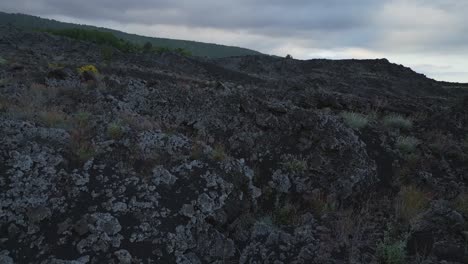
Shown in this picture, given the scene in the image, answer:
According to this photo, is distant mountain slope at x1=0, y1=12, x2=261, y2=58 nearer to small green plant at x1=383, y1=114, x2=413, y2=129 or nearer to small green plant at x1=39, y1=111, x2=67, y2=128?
small green plant at x1=383, y1=114, x2=413, y2=129

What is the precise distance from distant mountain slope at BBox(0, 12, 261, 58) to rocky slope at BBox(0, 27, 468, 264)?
12615cm

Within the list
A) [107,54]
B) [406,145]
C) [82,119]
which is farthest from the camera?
[107,54]

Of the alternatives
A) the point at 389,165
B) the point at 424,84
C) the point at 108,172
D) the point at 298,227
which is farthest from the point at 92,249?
the point at 424,84

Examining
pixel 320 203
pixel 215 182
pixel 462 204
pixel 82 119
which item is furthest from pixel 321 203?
pixel 82 119

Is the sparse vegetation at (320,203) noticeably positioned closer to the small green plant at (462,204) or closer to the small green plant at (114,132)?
the small green plant at (462,204)

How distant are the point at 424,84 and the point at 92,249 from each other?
110ft

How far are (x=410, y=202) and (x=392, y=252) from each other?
175 cm

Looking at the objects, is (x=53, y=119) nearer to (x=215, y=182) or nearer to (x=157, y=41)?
(x=215, y=182)

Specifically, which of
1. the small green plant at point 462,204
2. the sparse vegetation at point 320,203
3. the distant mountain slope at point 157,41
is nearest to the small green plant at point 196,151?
the sparse vegetation at point 320,203

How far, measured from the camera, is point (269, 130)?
8391 mm

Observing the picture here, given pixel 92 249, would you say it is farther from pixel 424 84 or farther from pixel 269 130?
pixel 424 84

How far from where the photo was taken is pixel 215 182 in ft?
21.1

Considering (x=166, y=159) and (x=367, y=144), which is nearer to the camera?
(x=166, y=159)

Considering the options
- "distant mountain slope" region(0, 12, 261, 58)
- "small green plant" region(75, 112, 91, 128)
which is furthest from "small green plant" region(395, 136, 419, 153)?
"distant mountain slope" region(0, 12, 261, 58)
